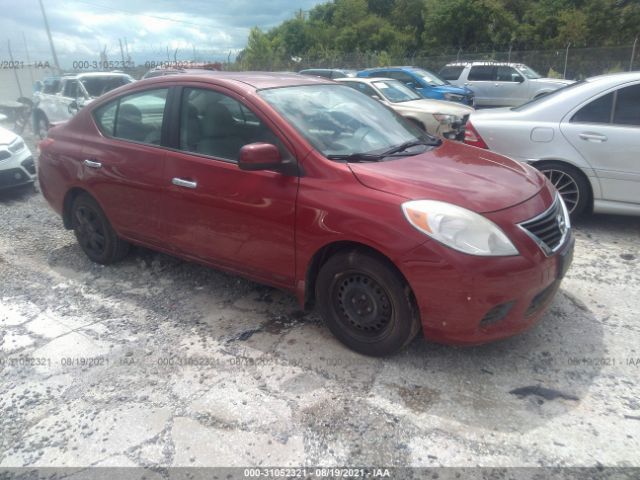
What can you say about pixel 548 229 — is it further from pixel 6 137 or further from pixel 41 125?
pixel 41 125

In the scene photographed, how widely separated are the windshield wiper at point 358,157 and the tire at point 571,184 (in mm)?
2654

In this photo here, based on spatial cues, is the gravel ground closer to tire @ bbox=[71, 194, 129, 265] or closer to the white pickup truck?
tire @ bbox=[71, 194, 129, 265]

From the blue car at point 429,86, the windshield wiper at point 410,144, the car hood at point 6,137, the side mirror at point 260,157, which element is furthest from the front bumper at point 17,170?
the blue car at point 429,86

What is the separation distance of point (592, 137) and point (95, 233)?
4.78 m

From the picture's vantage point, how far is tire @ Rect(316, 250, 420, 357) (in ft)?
9.50

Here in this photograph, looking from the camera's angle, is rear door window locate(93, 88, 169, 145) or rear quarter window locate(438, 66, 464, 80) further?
rear quarter window locate(438, 66, 464, 80)

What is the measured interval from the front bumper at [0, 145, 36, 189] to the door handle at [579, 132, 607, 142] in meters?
7.28

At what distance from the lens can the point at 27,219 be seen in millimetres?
6289

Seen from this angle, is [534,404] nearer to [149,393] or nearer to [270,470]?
[270,470]

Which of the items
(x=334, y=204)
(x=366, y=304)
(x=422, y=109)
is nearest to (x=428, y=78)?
(x=422, y=109)

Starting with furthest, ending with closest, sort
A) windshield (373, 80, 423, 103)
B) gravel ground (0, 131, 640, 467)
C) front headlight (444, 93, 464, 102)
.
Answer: front headlight (444, 93, 464, 102) → windshield (373, 80, 423, 103) → gravel ground (0, 131, 640, 467)

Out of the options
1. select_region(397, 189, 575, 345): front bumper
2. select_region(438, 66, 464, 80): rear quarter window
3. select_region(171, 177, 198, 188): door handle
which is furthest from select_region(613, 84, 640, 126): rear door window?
A: select_region(438, 66, 464, 80): rear quarter window

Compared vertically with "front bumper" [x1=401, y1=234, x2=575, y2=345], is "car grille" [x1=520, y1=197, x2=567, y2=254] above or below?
above

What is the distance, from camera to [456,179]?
307 cm
